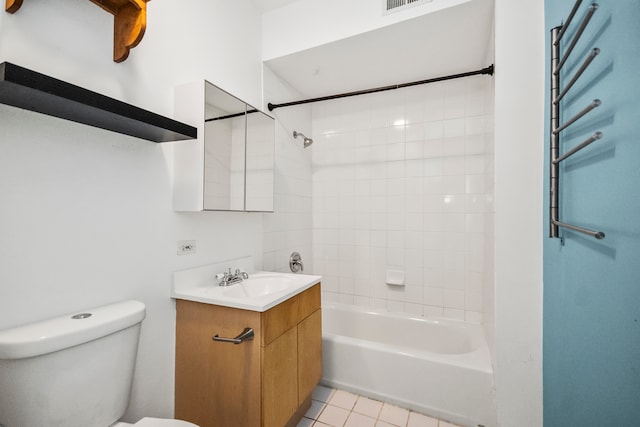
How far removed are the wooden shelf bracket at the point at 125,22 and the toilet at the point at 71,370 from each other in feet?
3.41

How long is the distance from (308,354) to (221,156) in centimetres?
121

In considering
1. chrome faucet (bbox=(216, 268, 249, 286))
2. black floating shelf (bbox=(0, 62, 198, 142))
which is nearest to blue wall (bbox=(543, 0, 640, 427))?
black floating shelf (bbox=(0, 62, 198, 142))

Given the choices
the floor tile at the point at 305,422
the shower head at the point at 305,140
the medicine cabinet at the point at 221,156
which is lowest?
the floor tile at the point at 305,422

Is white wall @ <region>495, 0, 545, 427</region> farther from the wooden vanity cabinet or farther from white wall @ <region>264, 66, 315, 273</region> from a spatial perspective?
white wall @ <region>264, 66, 315, 273</region>

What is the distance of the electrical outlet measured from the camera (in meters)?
1.50

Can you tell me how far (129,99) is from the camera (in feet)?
4.16

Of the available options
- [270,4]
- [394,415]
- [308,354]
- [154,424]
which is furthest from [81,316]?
[270,4]

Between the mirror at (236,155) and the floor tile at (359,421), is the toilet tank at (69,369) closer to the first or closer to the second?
the mirror at (236,155)

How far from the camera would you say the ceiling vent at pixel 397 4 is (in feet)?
5.45

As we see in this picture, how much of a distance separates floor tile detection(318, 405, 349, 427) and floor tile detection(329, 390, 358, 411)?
0.03 metres

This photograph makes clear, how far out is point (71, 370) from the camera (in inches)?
35.3

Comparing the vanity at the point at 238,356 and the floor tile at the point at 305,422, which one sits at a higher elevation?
the vanity at the point at 238,356

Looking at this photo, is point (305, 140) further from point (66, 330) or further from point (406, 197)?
point (66, 330)

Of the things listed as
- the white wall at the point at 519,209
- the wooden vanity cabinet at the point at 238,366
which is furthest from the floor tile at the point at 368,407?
the white wall at the point at 519,209
